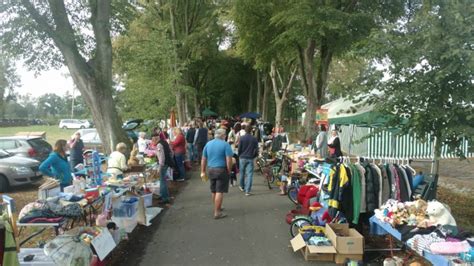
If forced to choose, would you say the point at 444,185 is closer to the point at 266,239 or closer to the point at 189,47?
the point at 266,239

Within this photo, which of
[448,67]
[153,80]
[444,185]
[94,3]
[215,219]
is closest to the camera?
[448,67]

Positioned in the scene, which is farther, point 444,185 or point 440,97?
point 444,185

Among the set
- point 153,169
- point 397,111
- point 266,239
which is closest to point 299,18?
point 153,169

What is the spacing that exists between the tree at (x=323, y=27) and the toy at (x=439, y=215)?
11.3 m

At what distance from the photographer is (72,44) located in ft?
38.1

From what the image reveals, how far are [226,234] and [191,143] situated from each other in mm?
10632

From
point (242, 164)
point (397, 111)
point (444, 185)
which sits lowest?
point (444, 185)

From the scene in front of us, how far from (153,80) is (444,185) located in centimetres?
1293

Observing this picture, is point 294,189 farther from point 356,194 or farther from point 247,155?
point 356,194

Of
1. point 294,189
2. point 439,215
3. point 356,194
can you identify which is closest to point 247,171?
point 294,189

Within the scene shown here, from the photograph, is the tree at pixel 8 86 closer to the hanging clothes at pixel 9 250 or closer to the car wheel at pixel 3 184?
the car wheel at pixel 3 184

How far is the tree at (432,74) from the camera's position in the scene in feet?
20.8

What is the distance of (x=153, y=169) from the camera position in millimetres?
11570

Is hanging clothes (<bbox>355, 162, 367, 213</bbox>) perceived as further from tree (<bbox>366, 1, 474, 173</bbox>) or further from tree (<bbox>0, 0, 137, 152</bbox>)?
tree (<bbox>0, 0, 137, 152</bbox>)
